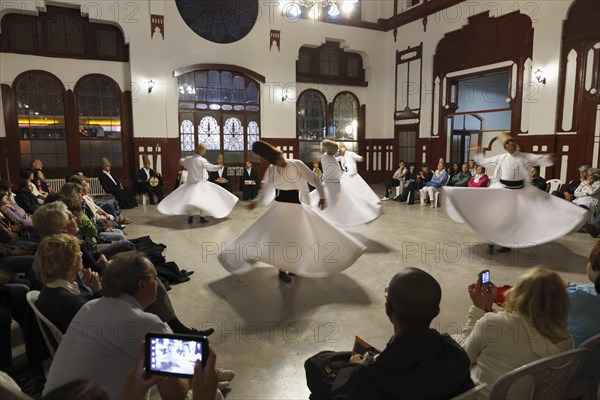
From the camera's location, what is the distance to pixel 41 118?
1052 cm

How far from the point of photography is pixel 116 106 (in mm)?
11117

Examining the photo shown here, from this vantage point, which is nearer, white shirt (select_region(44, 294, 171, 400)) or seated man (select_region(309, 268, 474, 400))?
seated man (select_region(309, 268, 474, 400))

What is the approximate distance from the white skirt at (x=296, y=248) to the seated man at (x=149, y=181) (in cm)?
665

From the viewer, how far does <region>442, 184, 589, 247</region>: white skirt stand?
5.17 metres

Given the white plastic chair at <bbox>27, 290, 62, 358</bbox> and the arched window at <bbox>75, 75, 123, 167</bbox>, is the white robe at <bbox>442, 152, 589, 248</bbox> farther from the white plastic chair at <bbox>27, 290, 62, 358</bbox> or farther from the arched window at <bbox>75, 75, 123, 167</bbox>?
the arched window at <bbox>75, 75, 123, 167</bbox>

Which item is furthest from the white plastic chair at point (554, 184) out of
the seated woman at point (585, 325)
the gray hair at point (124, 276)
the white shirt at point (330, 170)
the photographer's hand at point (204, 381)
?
the photographer's hand at point (204, 381)

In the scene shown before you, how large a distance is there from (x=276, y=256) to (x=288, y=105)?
9.18m

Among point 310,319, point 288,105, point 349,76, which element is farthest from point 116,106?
point 310,319

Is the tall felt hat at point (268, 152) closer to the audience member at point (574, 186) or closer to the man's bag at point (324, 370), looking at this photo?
the man's bag at point (324, 370)

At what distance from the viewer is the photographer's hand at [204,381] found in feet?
4.21

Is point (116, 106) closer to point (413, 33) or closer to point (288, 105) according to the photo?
point (288, 105)

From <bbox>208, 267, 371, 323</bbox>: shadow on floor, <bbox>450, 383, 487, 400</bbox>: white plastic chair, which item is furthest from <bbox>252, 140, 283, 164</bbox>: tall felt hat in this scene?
<bbox>450, 383, 487, 400</bbox>: white plastic chair

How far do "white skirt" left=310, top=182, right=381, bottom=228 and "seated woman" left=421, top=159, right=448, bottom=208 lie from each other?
13.8ft

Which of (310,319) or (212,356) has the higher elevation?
(212,356)
